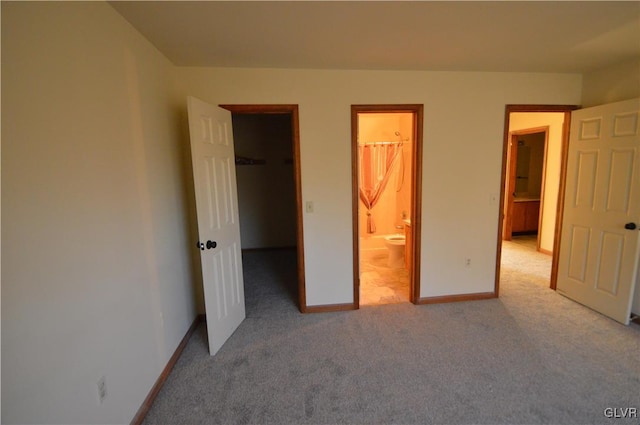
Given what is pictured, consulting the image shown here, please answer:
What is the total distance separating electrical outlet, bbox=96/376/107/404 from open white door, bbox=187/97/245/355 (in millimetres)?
809

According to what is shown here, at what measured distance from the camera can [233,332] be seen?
2531 mm

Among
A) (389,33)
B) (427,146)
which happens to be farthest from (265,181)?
(389,33)

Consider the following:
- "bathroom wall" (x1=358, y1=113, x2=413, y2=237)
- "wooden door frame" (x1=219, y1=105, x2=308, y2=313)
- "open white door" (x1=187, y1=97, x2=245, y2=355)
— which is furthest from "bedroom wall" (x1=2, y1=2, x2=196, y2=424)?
"bathroom wall" (x1=358, y1=113, x2=413, y2=237)

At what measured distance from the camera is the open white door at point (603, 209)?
94.7 inches

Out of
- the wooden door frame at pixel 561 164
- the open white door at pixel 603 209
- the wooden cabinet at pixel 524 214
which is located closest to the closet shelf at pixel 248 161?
the wooden door frame at pixel 561 164

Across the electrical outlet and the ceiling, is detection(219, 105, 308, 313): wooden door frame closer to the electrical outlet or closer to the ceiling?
the ceiling

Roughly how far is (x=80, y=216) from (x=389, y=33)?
200 centimetres

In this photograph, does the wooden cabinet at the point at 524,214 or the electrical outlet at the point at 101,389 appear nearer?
the electrical outlet at the point at 101,389

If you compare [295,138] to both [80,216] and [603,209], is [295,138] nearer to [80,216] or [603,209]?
[80,216]

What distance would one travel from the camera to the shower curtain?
4.62 metres

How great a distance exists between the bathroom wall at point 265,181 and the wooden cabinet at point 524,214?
4274mm

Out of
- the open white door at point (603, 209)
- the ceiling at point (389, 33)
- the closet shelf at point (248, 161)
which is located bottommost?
the open white door at point (603, 209)

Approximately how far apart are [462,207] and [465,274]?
28.2 inches

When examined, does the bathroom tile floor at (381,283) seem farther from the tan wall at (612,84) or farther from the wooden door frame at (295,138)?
the tan wall at (612,84)
